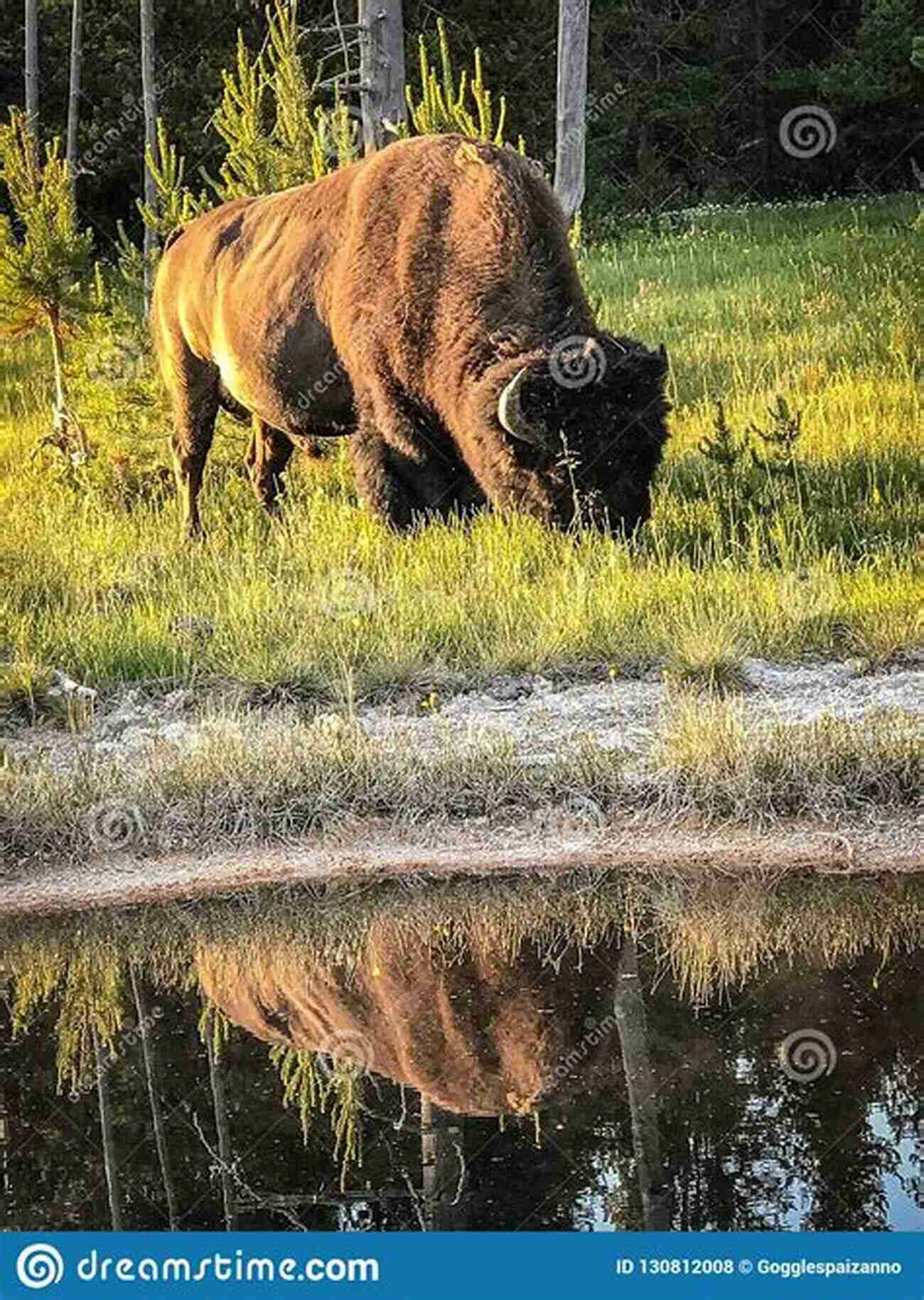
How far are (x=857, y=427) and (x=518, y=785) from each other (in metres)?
7.13

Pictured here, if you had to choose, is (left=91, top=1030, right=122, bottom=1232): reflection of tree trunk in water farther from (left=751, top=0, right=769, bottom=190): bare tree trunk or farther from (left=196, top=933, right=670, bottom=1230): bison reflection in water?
(left=751, top=0, right=769, bottom=190): bare tree trunk

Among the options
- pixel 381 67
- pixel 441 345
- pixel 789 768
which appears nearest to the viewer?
pixel 789 768

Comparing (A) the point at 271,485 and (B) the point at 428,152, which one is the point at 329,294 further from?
(A) the point at 271,485

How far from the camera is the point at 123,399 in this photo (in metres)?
14.9

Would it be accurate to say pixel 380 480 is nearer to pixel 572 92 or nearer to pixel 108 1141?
pixel 108 1141

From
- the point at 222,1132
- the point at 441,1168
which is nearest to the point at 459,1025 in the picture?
the point at 222,1132

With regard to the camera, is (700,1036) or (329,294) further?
(329,294)

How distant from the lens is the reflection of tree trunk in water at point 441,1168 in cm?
476

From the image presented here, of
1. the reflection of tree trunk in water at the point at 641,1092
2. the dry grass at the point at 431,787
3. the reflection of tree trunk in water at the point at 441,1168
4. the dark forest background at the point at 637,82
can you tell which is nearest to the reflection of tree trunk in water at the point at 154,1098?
the reflection of tree trunk in water at the point at 441,1168

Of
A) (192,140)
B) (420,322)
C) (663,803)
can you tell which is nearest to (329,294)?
(420,322)

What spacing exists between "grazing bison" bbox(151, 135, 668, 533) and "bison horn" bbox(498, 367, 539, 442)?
0.04 feet

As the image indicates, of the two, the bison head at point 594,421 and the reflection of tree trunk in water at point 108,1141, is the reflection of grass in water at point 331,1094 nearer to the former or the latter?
the reflection of tree trunk in water at point 108,1141

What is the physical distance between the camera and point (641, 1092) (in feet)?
Result: 17.5

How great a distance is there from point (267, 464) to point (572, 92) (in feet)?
32.8
